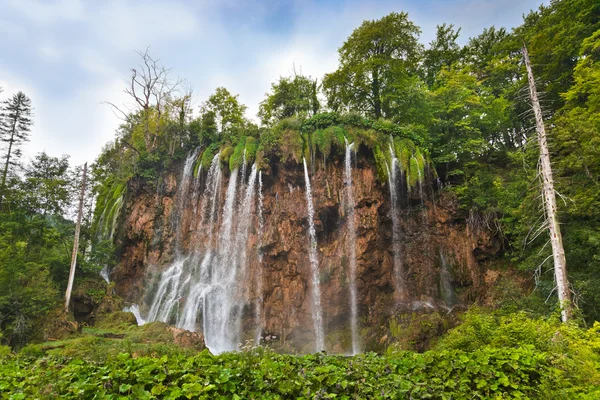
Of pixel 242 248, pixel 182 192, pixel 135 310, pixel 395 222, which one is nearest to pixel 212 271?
pixel 242 248

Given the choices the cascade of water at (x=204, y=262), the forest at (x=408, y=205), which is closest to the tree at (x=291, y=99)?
the forest at (x=408, y=205)

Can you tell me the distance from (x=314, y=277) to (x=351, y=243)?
2868mm

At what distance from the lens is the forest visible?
396 cm

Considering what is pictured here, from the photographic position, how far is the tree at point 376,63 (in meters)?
25.0

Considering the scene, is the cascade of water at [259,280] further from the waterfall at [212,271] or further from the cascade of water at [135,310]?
the cascade of water at [135,310]

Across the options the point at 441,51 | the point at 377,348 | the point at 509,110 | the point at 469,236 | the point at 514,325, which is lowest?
the point at 377,348

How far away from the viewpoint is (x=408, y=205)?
19.8 m

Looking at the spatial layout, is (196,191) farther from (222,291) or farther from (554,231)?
(554,231)

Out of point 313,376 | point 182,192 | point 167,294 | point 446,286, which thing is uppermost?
point 182,192

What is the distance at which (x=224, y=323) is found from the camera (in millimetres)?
18047

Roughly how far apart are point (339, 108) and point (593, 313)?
2137cm

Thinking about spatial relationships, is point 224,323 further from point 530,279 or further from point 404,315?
point 530,279

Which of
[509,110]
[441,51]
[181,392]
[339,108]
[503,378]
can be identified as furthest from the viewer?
[441,51]

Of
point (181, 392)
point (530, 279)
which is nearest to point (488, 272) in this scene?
point (530, 279)
